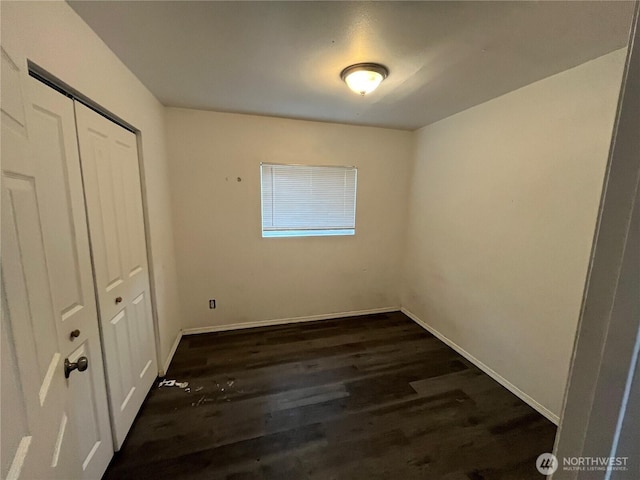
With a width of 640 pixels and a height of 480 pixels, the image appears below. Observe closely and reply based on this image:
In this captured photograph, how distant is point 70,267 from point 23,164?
2.57 feet

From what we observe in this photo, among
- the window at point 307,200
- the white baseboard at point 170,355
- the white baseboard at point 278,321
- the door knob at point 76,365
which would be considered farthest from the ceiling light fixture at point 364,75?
the white baseboard at point 170,355

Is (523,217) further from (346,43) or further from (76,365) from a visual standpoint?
(76,365)

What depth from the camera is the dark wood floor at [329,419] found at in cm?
159

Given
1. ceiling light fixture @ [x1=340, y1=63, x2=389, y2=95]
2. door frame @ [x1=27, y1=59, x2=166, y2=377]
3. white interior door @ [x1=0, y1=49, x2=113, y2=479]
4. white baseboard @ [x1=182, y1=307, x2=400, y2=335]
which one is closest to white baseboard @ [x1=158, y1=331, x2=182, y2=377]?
door frame @ [x1=27, y1=59, x2=166, y2=377]

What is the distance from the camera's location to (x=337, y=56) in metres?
1.67

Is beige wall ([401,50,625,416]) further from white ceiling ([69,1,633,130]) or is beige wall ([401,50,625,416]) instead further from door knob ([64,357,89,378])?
door knob ([64,357,89,378])

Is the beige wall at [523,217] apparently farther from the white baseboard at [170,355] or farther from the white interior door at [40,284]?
the white baseboard at [170,355]

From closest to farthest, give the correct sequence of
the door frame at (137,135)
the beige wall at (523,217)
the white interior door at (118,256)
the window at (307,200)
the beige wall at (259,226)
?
1. the door frame at (137,135)
2. the white interior door at (118,256)
3. the beige wall at (523,217)
4. the beige wall at (259,226)
5. the window at (307,200)

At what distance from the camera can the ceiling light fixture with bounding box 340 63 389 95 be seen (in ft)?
5.79

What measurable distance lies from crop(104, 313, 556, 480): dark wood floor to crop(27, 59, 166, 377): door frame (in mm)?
450

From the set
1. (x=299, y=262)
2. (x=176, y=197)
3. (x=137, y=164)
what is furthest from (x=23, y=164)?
(x=299, y=262)

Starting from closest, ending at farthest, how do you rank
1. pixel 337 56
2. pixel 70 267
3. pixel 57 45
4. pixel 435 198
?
pixel 57 45 < pixel 70 267 < pixel 337 56 < pixel 435 198

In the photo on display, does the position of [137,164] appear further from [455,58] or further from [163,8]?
[455,58]

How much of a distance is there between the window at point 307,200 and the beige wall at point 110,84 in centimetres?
102
